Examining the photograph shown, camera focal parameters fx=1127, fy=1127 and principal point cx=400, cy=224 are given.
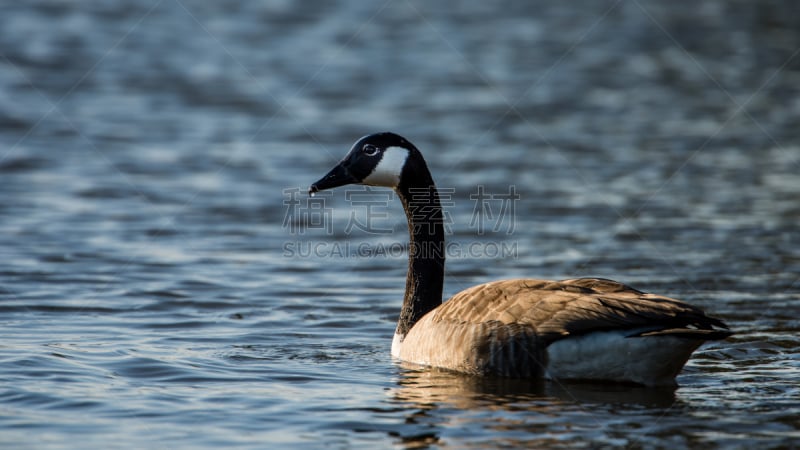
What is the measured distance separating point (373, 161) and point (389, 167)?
18 centimetres

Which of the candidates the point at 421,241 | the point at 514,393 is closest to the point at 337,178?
the point at 421,241

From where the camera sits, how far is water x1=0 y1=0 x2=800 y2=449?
8.99m

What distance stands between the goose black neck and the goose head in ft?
0.30

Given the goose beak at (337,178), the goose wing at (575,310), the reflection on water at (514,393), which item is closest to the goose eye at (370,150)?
the goose beak at (337,178)

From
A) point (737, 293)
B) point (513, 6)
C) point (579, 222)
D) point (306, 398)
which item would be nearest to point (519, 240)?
point (579, 222)

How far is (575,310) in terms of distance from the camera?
31.0ft

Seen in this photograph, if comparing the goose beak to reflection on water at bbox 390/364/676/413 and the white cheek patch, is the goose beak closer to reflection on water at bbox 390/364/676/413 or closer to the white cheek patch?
the white cheek patch

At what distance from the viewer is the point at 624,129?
23.2m

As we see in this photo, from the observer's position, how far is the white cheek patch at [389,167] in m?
11.4

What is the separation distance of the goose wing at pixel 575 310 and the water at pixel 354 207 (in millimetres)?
600

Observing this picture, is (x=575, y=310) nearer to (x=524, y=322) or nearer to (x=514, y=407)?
(x=524, y=322)

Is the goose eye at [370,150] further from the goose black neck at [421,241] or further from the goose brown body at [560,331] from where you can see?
the goose brown body at [560,331]

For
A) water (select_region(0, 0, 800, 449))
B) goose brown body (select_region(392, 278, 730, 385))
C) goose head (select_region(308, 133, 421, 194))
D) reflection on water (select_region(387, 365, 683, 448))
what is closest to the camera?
reflection on water (select_region(387, 365, 683, 448))

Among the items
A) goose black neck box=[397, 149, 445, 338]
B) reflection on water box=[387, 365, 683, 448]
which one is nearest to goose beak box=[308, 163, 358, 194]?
goose black neck box=[397, 149, 445, 338]
